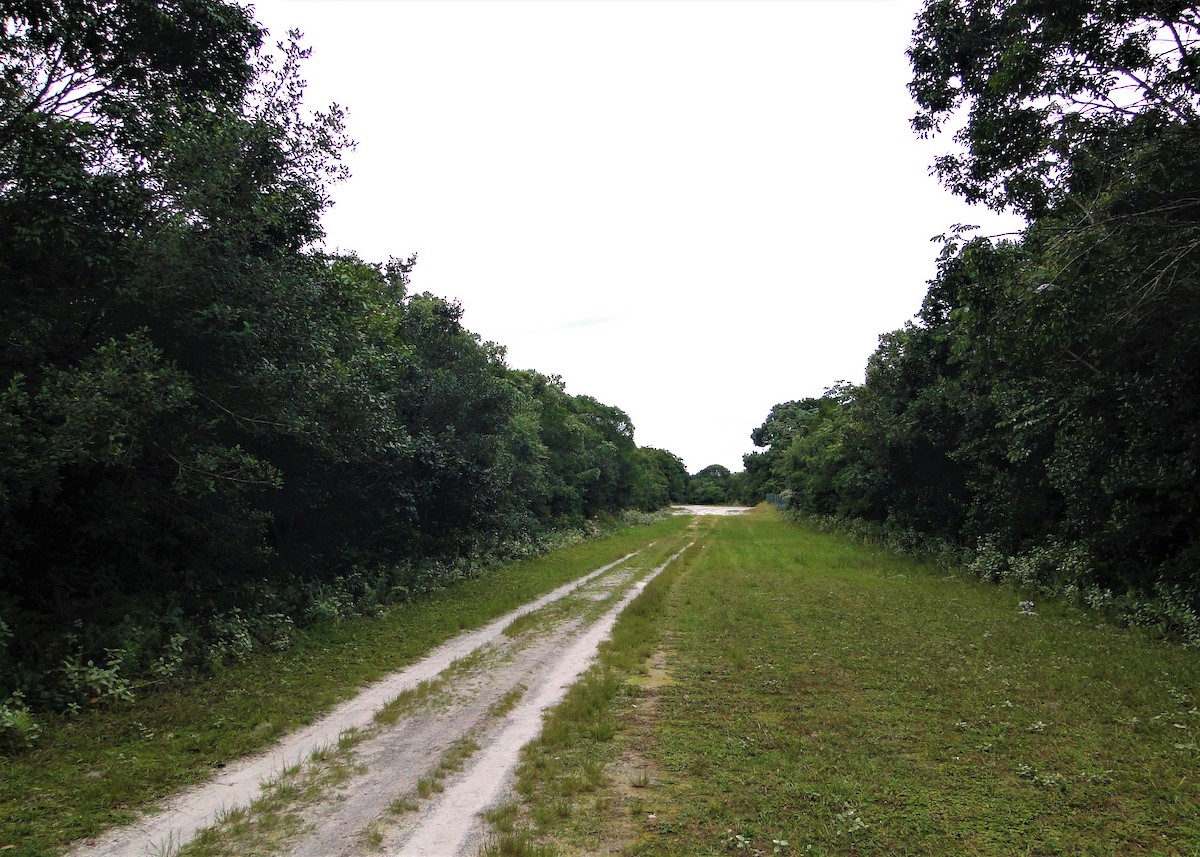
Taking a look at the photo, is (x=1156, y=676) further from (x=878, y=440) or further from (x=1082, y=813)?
(x=878, y=440)

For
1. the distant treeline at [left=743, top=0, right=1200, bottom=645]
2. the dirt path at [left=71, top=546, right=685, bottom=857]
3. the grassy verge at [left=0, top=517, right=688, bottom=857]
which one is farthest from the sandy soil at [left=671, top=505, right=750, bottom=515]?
the dirt path at [left=71, top=546, right=685, bottom=857]

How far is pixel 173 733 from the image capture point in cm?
657

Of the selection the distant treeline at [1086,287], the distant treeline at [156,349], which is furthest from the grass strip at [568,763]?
the distant treeline at [1086,287]

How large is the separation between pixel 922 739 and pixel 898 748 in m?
0.40

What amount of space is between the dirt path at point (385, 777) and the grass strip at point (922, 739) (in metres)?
1.41

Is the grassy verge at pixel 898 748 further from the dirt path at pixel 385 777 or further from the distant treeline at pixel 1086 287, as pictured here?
the distant treeline at pixel 1086 287

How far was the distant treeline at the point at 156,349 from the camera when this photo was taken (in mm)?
7590

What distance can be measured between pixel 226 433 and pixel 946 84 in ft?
46.4

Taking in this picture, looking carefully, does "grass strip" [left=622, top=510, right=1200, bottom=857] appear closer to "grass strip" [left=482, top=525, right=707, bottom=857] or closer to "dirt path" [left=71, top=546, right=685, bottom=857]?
"grass strip" [left=482, top=525, right=707, bottom=857]

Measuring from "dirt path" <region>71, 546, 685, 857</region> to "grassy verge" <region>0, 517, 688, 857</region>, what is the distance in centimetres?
A: 30

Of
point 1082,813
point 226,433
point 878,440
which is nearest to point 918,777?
point 1082,813

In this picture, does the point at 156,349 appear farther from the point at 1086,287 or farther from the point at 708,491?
the point at 708,491

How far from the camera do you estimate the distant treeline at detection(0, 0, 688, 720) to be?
759 centimetres

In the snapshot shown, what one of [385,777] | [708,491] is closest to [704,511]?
[708,491]
